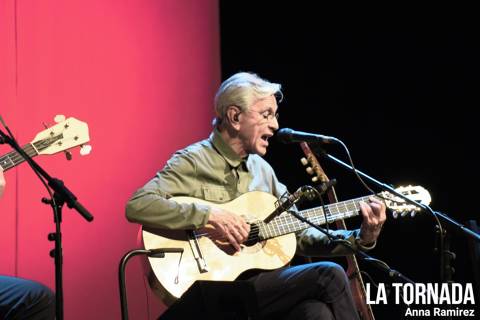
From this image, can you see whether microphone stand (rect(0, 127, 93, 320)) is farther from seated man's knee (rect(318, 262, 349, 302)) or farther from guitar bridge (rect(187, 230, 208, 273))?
seated man's knee (rect(318, 262, 349, 302))

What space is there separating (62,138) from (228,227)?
110 cm

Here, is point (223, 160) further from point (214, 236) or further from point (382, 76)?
point (382, 76)

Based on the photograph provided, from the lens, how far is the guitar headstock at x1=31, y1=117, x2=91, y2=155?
3.46 m

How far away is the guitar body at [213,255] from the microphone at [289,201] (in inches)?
6.4

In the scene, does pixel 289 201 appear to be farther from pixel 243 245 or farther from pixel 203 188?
pixel 203 188

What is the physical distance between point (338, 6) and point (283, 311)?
2639 mm

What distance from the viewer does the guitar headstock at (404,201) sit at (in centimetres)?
315

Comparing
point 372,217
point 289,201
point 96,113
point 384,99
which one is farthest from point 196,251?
point 384,99

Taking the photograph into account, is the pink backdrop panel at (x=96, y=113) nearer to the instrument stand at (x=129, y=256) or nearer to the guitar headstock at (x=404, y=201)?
the instrument stand at (x=129, y=256)

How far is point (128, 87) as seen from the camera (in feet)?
13.8

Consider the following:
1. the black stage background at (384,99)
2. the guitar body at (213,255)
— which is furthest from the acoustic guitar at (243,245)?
the black stage background at (384,99)

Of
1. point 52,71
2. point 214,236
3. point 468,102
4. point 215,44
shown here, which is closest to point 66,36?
point 52,71

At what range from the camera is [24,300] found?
3.07 metres

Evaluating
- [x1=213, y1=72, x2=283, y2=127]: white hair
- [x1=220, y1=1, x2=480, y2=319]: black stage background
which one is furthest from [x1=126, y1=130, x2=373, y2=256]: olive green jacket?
[x1=220, y1=1, x2=480, y2=319]: black stage background
